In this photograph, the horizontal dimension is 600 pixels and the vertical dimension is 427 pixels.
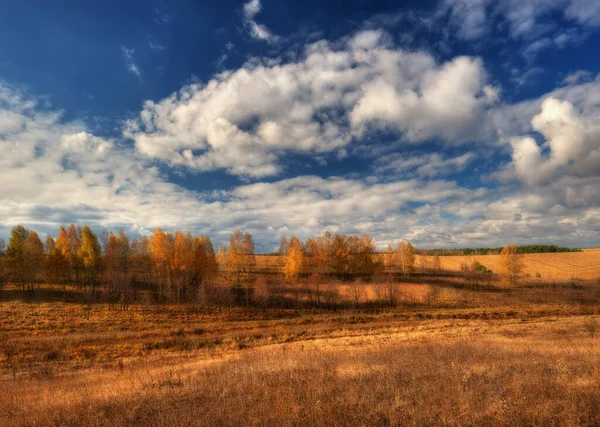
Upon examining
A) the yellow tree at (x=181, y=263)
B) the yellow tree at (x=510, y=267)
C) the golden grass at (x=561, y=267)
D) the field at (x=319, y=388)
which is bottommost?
the golden grass at (x=561, y=267)

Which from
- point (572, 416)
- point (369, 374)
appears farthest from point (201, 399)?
point (572, 416)

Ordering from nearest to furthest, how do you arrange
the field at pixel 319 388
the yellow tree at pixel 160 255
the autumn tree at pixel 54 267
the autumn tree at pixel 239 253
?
the field at pixel 319 388, the autumn tree at pixel 54 267, the yellow tree at pixel 160 255, the autumn tree at pixel 239 253

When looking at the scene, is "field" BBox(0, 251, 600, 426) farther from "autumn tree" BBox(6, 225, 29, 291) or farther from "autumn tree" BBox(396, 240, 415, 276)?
"autumn tree" BBox(396, 240, 415, 276)

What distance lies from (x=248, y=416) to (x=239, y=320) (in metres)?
43.9

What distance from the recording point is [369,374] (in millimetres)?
12469

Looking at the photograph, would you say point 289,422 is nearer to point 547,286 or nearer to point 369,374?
point 369,374

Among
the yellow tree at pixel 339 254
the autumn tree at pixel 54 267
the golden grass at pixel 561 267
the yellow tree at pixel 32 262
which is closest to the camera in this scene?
the yellow tree at pixel 32 262

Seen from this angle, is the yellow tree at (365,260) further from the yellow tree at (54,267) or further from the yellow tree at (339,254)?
the yellow tree at (54,267)

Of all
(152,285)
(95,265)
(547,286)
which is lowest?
(547,286)

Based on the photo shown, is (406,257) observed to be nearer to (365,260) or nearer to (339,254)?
(365,260)

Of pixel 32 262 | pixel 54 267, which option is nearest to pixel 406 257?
pixel 54 267

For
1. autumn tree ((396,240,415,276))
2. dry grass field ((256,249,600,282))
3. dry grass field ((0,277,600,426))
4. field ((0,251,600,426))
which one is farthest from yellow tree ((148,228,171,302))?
autumn tree ((396,240,415,276))

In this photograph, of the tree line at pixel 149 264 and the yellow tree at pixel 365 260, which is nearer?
the tree line at pixel 149 264

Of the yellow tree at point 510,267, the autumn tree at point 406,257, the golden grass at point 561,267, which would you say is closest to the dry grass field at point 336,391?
the yellow tree at point 510,267
